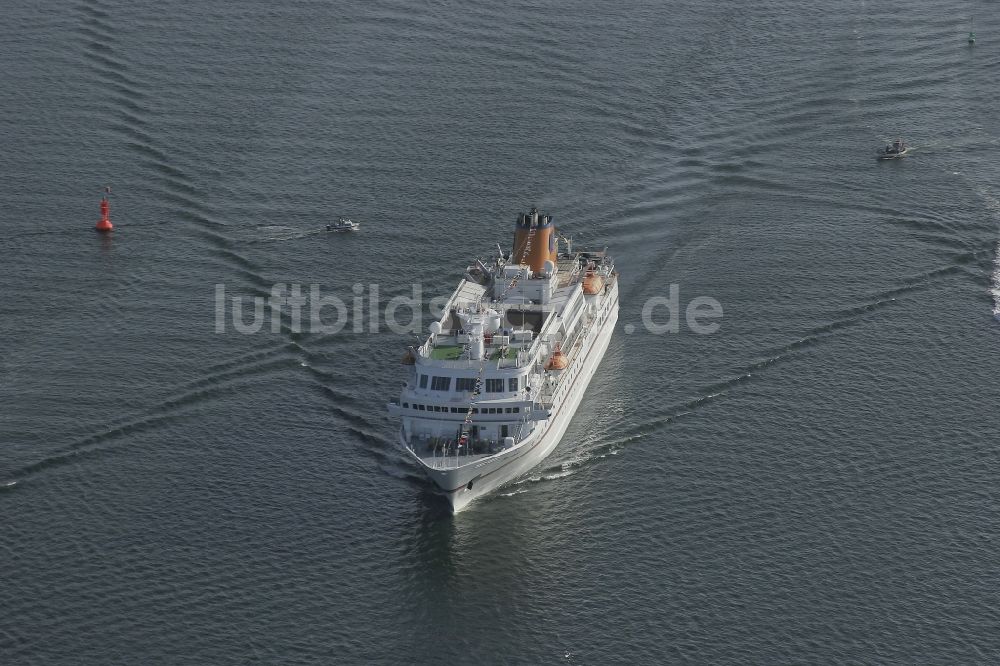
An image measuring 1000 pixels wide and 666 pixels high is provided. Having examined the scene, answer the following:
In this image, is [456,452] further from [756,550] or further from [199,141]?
[199,141]

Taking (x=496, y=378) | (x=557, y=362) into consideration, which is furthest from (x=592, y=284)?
(x=496, y=378)

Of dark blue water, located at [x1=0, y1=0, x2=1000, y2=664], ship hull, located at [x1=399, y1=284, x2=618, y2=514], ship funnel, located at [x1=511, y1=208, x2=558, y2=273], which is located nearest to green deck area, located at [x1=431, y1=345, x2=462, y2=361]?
ship hull, located at [x1=399, y1=284, x2=618, y2=514]

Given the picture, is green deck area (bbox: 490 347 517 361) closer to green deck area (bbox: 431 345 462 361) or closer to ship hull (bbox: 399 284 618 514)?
green deck area (bbox: 431 345 462 361)

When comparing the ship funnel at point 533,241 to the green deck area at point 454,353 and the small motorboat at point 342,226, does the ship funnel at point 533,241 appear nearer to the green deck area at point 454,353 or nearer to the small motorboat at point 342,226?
the green deck area at point 454,353

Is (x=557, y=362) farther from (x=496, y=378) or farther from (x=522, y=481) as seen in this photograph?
(x=522, y=481)

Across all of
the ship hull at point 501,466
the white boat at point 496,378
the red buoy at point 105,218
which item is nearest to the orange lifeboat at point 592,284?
the white boat at point 496,378
